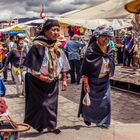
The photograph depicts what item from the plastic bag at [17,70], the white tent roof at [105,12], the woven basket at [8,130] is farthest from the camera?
the white tent roof at [105,12]

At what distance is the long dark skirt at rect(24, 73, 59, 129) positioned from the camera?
6562 millimetres

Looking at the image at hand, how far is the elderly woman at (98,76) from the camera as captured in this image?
6926 millimetres

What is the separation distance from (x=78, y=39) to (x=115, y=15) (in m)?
2.47

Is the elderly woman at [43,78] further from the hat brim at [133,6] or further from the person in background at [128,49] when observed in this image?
the person in background at [128,49]

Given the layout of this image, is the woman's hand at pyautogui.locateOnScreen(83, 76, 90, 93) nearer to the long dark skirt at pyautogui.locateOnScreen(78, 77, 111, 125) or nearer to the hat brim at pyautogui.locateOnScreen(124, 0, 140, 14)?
the long dark skirt at pyautogui.locateOnScreen(78, 77, 111, 125)

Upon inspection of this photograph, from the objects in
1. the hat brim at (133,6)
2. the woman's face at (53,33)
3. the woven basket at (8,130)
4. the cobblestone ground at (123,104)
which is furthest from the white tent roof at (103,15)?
the hat brim at (133,6)

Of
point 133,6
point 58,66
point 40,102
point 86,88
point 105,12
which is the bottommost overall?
point 40,102

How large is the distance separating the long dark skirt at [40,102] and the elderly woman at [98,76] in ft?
2.02

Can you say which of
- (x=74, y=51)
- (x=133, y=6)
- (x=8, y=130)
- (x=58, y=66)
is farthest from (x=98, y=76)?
(x=74, y=51)

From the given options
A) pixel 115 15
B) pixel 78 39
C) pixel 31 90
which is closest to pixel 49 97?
pixel 31 90

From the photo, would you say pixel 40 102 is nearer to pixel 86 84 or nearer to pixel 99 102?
pixel 86 84

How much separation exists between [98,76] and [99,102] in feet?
1.38

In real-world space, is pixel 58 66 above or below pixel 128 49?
above

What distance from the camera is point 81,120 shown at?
7836 millimetres
